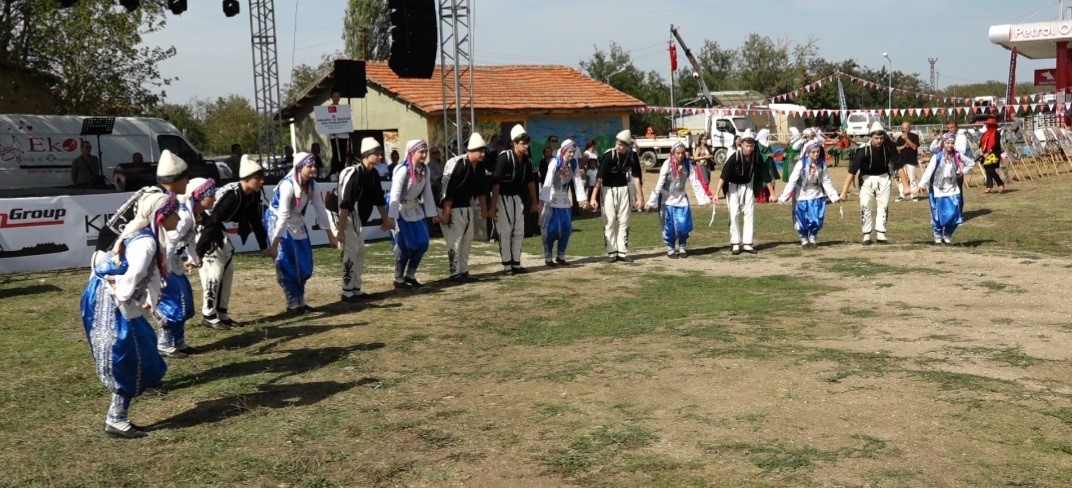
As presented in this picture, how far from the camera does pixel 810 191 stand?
16.5 m

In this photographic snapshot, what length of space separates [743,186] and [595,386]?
892 cm

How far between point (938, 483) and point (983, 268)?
352 inches

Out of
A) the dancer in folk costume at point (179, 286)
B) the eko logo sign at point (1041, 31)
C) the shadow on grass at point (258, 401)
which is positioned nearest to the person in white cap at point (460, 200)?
the dancer in folk costume at point (179, 286)


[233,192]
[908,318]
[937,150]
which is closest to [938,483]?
[908,318]

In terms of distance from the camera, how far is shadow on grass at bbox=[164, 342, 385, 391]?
877cm

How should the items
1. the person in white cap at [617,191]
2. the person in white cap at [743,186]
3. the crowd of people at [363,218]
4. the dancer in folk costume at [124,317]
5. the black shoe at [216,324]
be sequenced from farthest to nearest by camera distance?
the person in white cap at [743,186], the person in white cap at [617,191], the black shoe at [216,324], the crowd of people at [363,218], the dancer in folk costume at [124,317]

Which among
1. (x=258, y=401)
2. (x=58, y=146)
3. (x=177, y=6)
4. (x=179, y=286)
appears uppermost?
(x=177, y=6)

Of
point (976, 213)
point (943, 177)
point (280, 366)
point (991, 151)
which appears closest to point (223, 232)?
point (280, 366)

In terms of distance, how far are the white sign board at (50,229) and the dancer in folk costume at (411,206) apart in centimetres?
399

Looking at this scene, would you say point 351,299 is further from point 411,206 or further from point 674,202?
point 674,202

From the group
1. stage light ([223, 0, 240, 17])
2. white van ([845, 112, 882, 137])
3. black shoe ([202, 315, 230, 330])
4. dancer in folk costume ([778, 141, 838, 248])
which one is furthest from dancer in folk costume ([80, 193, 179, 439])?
white van ([845, 112, 882, 137])

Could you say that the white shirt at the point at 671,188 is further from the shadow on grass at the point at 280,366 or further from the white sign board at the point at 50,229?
the shadow on grass at the point at 280,366

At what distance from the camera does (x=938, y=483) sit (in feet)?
18.4

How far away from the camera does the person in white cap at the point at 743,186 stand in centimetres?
1619
